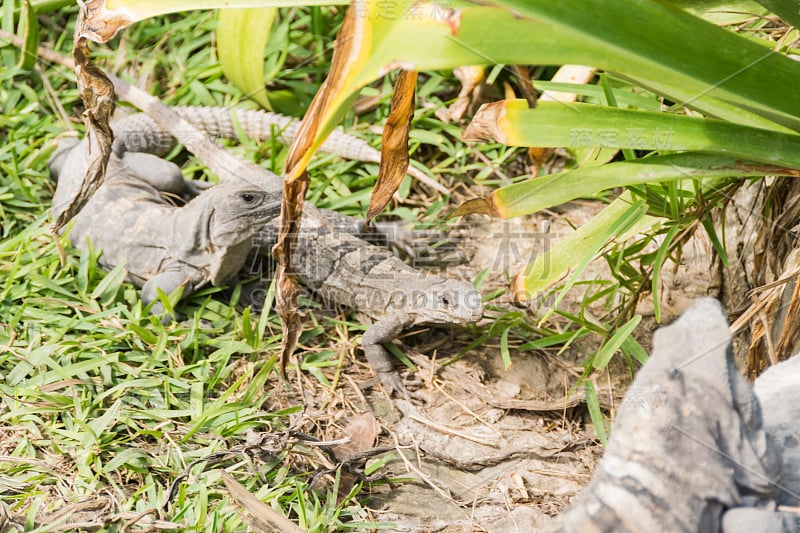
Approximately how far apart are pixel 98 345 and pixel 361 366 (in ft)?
3.95

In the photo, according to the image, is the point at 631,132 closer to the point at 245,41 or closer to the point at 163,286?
the point at 163,286

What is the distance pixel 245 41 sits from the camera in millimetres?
4258

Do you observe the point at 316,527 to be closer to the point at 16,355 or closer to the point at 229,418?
the point at 229,418

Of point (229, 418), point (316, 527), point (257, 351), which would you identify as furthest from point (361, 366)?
point (316, 527)

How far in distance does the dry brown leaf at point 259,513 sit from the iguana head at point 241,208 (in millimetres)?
1359

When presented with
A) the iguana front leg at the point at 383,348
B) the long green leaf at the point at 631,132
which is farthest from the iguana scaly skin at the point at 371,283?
the long green leaf at the point at 631,132

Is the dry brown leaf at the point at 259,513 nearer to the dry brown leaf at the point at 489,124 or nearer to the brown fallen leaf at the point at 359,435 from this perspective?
the brown fallen leaf at the point at 359,435

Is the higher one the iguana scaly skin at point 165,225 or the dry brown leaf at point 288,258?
the dry brown leaf at point 288,258

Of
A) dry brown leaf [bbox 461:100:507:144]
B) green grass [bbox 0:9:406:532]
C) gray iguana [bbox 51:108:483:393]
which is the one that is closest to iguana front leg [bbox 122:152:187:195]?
gray iguana [bbox 51:108:483:393]

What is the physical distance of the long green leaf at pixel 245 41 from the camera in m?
4.20

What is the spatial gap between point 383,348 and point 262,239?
913 millimetres

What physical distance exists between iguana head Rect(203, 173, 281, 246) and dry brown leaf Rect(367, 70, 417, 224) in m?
0.96

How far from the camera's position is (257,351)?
351cm

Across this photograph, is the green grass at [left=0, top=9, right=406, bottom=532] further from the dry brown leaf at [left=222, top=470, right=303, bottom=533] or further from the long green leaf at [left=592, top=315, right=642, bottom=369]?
the long green leaf at [left=592, top=315, right=642, bottom=369]
